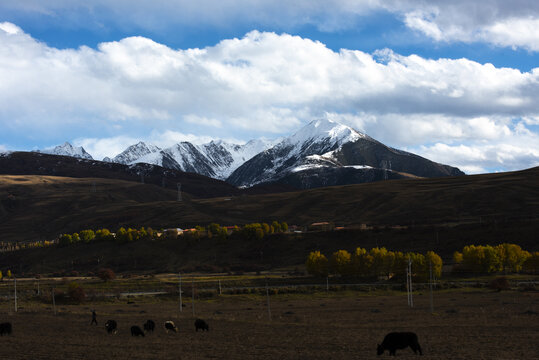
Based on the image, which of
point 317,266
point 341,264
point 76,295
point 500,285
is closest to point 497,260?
point 500,285

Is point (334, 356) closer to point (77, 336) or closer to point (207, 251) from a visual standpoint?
point (77, 336)

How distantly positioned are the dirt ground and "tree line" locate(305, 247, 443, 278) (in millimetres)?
35888

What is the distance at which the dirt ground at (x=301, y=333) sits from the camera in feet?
132

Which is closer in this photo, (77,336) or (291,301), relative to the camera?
(77,336)

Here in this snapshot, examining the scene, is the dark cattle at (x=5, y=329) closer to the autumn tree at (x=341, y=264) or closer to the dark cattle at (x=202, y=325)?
the dark cattle at (x=202, y=325)

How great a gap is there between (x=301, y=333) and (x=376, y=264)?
8048 centimetres

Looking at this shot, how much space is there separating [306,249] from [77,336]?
13062 cm

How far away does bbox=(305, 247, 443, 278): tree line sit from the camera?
121 metres

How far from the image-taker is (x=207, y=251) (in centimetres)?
18788

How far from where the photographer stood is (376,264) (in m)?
128

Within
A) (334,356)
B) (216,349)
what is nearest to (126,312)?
(216,349)

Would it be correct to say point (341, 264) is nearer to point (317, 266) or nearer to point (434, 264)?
point (317, 266)

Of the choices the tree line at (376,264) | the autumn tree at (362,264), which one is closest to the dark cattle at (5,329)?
the tree line at (376,264)

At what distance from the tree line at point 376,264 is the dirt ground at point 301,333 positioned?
3589cm
